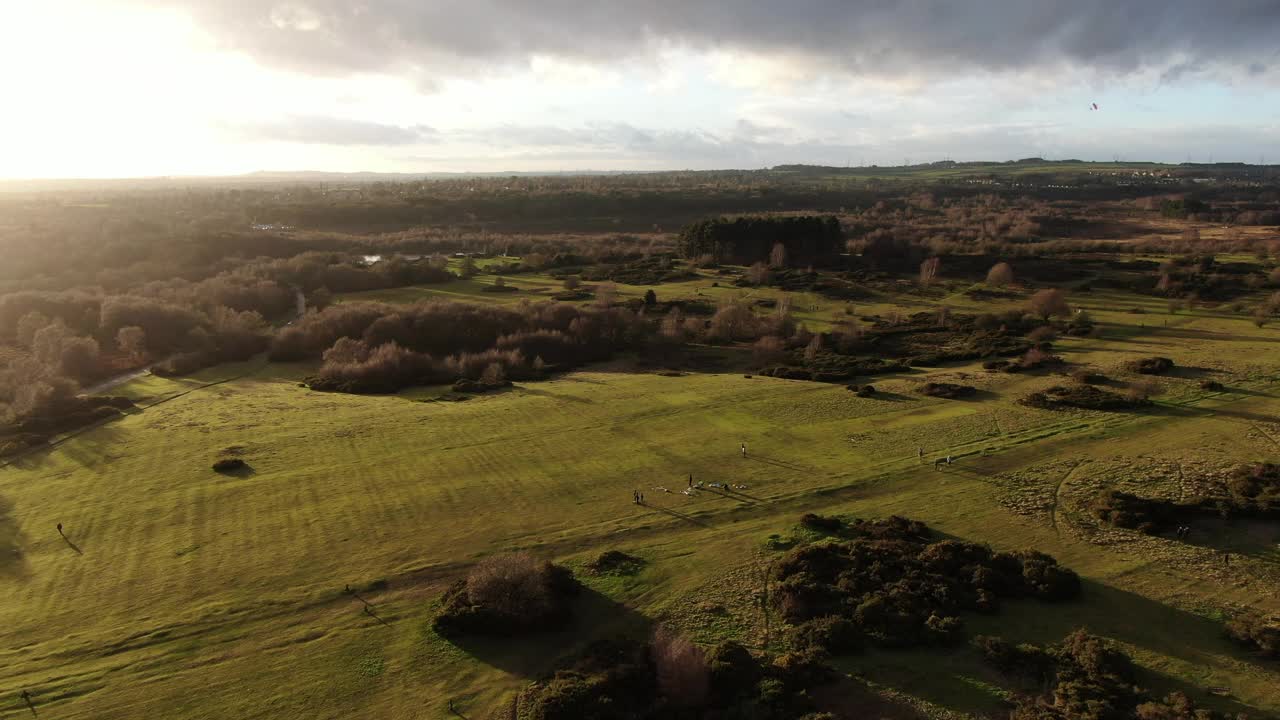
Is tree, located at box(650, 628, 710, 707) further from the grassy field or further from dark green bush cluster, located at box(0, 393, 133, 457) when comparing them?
dark green bush cluster, located at box(0, 393, 133, 457)

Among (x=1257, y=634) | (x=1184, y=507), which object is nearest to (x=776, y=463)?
(x=1184, y=507)

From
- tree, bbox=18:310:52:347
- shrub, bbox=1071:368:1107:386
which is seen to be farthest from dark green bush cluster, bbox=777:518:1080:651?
tree, bbox=18:310:52:347

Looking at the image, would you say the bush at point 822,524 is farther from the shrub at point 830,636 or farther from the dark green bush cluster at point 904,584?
the shrub at point 830,636

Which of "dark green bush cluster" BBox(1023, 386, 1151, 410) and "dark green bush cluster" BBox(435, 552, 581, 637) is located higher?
"dark green bush cluster" BBox(1023, 386, 1151, 410)

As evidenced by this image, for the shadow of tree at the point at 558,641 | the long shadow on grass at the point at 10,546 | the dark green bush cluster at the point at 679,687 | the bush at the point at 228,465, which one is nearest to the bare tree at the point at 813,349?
the shadow of tree at the point at 558,641

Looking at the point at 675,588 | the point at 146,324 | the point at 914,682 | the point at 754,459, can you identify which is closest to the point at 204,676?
the point at 675,588

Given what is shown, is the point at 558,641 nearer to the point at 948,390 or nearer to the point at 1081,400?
the point at 948,390

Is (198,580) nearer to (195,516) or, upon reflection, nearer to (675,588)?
(195,516)
